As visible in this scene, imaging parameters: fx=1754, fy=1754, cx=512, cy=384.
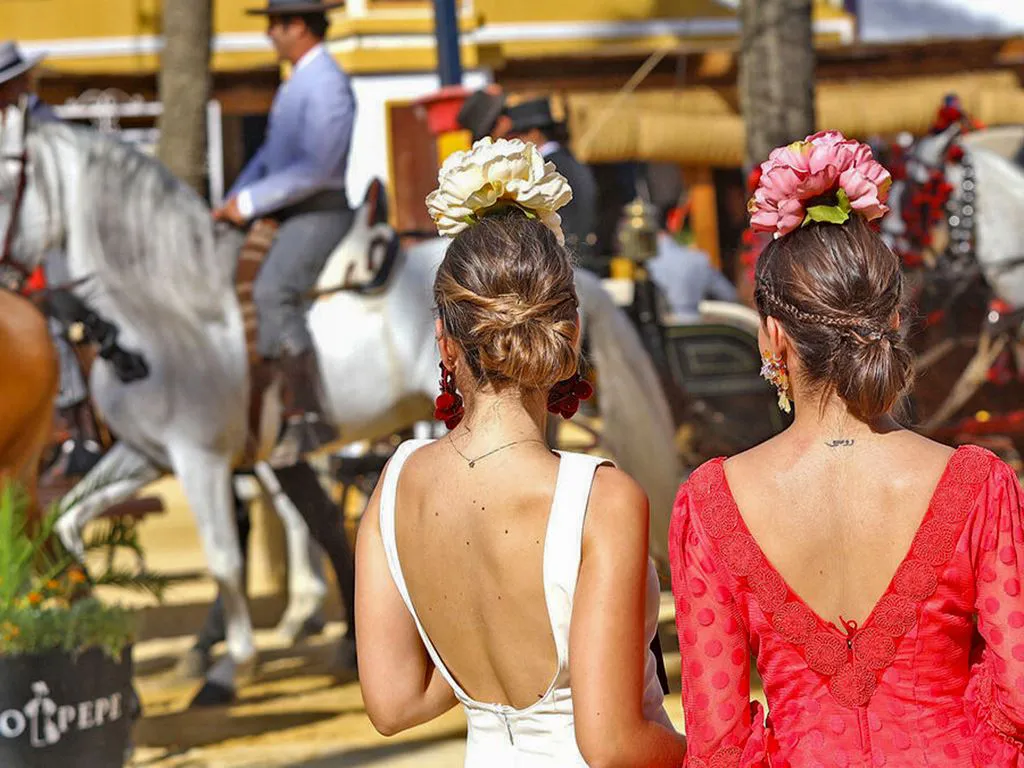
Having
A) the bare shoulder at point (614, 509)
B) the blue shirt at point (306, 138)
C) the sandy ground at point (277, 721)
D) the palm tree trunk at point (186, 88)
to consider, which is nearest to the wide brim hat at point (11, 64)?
the blue shirt at point (306, 138)

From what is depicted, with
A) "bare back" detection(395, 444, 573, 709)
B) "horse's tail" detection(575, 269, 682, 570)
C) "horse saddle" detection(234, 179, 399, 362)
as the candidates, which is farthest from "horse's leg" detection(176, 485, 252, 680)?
"bare back" detection(395, 444, 573, 709)

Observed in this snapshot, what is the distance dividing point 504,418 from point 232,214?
507cm

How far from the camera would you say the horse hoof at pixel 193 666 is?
7.65 m

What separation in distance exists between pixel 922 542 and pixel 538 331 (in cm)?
60

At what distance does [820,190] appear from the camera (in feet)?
8.16

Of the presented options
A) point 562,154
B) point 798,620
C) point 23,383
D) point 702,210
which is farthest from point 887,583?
point 702,210

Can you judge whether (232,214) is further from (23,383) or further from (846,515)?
(846,515)

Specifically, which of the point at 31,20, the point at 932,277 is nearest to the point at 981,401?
the point at 932,277

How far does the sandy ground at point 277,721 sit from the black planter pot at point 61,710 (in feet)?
3.10

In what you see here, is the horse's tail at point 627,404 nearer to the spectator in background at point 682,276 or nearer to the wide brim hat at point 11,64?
the wide brim hat at point 11,64

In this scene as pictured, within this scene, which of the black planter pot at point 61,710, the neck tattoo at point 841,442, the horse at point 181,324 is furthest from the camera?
the horse at point 181,324

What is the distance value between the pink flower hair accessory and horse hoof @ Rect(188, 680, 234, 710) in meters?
5.01

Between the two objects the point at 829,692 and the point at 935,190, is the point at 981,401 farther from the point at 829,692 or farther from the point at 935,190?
the point at 829,692

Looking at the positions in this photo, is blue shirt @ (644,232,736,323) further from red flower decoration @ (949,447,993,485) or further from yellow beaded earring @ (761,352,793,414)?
red flower decoration @ (949,447,993,485)
